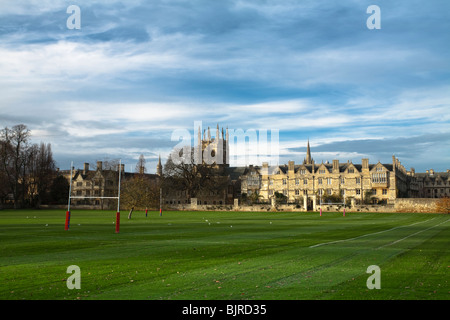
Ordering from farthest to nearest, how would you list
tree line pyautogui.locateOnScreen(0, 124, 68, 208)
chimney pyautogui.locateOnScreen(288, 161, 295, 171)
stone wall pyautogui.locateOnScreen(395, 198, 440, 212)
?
1. chimney pyautogui.locateOnScreen(288, 161, 295, 171)
2. tree line pyautogui.locateOnScreen(0, 124, 68, 208)
3. stone wall pyautogui.locateOnScreen(395, 198, 440, 212)

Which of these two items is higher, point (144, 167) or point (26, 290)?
point (144, 167)

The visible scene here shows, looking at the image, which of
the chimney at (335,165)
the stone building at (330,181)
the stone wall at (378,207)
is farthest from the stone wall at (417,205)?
the chimney at (335,165)

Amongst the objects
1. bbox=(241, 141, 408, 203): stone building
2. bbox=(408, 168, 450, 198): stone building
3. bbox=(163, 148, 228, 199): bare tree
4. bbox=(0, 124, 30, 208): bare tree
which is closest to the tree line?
bbox=(0, 124, 30, 208): bare tree

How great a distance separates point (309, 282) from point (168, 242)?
34.2 feet

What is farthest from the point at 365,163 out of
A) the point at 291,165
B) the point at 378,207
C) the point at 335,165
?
the point at 378,207

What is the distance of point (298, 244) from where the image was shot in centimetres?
1856

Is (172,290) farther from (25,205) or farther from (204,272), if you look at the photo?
(25,205)

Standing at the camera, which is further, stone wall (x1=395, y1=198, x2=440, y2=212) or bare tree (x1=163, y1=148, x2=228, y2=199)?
bare tree (x1=163, y1=148, x2=228, y2=199)

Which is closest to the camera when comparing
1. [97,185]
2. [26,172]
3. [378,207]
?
[378,207]

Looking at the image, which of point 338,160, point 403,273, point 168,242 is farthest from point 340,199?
point 403,273

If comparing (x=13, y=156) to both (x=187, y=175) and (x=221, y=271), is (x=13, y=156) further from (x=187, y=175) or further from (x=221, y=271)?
(x=221, y=271)

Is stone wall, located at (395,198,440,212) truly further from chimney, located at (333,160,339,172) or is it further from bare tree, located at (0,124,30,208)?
bare tree, located at (0,124,30,208)

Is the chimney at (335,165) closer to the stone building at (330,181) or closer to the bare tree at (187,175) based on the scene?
the stone building at (330,181)
